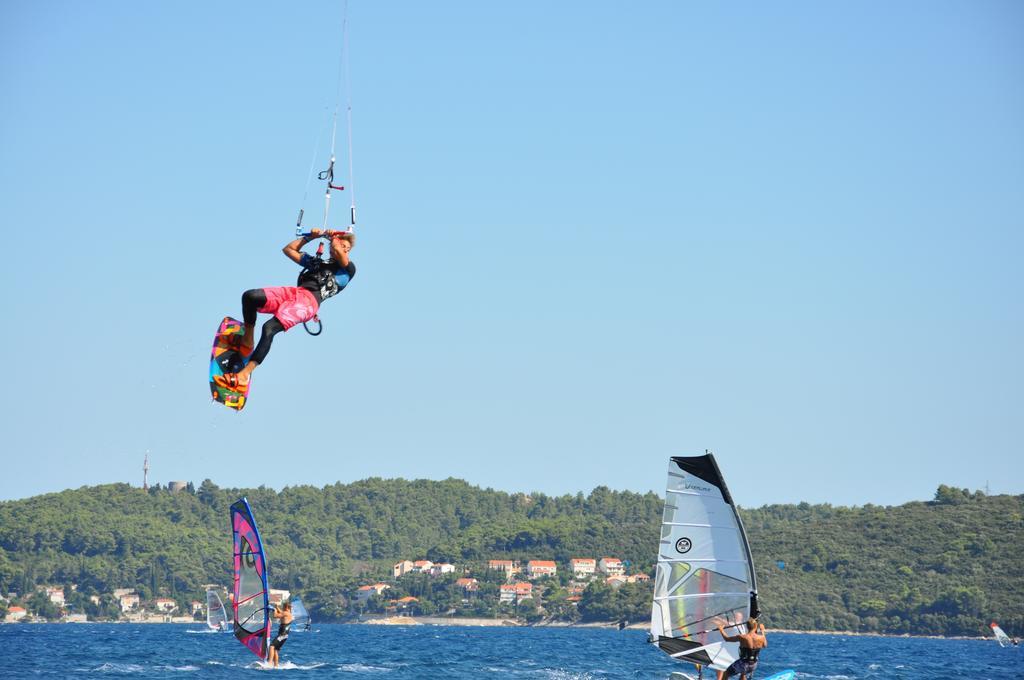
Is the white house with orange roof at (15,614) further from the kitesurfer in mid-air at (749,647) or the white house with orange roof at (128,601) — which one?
the kitesurfer in mid-air at (749,647)

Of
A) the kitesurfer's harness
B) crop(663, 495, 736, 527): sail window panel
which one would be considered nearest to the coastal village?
crop(663, 495, 736, 527): sail window panel

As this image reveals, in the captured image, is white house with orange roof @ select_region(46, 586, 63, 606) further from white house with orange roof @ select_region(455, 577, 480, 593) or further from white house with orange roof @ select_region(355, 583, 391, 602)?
white house with orange roof @ select_region(455, 577, 480, 593)

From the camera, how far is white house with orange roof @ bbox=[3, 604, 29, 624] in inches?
5556

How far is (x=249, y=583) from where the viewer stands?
35312 mm

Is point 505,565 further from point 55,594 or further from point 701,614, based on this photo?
point 701,614

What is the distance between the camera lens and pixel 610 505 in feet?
652

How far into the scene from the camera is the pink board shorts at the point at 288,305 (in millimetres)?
14891

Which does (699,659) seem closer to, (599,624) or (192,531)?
(599,624)

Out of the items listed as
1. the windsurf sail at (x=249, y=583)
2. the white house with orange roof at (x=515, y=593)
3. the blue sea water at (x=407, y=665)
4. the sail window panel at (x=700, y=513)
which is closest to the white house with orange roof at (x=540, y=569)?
the white house with orange roof at (x=515, y=593)

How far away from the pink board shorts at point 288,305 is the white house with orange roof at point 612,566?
140507 mm

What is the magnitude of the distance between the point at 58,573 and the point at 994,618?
287 feet

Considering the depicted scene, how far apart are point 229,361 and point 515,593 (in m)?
137

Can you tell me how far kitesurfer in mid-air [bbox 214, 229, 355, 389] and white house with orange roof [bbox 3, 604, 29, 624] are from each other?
135 m

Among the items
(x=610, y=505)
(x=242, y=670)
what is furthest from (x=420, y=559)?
(x=242, y=670)
